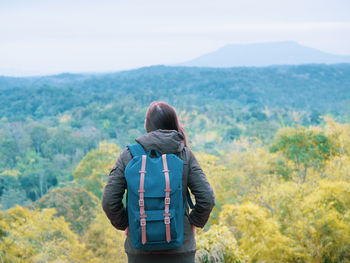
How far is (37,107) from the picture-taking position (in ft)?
301

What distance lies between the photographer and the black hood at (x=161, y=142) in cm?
190

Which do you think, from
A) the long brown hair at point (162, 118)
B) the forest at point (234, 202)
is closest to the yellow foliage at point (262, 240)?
the forest at point (234, 202)

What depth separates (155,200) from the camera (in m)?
1.78

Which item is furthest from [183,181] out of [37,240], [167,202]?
[37,240]

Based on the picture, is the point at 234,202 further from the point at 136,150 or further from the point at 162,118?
the point at 136,150

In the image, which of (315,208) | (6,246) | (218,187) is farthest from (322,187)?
(6,246)

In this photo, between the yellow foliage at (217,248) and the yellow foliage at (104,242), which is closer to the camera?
the yellow foliage at (217,248)

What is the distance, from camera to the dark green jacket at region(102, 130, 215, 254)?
75.2 inches

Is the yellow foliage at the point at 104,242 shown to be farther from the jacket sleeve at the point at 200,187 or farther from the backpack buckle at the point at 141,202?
the backpack buckle at the point at 141,202

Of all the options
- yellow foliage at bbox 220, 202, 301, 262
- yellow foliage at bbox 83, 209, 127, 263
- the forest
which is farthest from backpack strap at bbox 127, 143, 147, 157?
yellow foliage at bbox 83, 209, 127, 263

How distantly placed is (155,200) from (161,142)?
12.5 inches

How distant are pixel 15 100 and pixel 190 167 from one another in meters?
108

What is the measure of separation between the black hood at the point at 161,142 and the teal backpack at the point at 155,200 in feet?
0.23

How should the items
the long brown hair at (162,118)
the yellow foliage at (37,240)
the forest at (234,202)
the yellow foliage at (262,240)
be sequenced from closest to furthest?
1. the long brown hair at (162,118)
2. the forest at (234,202)
3. the yellow foliage at (262,240)
4. the yellow foliage at (37,240)
